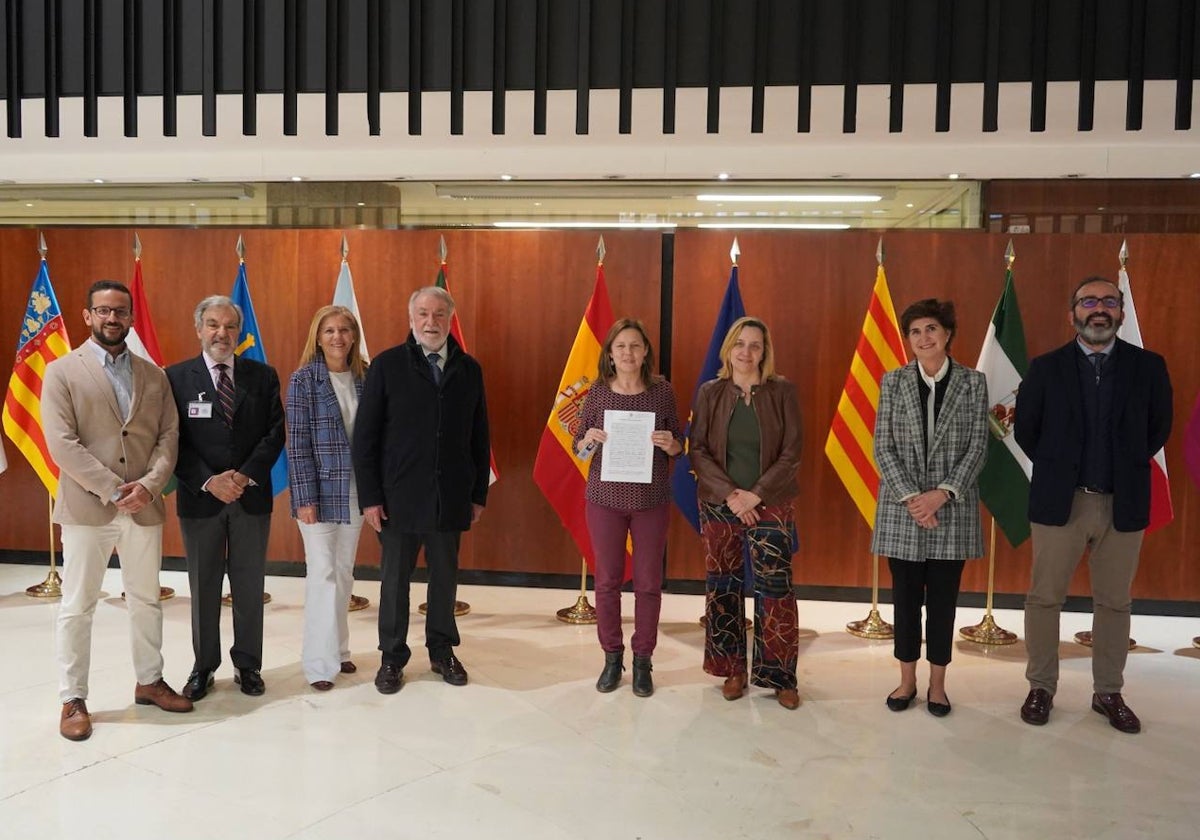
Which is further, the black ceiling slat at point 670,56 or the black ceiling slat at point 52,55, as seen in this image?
the black ceiling slat at point 52,55

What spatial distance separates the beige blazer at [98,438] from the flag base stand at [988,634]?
3838 mm

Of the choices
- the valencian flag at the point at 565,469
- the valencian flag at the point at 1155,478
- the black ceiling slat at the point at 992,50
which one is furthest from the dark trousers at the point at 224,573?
the valencian flag at the point at 1155,478

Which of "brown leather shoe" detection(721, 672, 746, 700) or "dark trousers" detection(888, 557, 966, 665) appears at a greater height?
"dark trousers" detection(888, 557, 966, 665)

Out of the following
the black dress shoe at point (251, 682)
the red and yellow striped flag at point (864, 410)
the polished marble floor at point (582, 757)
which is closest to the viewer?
the polished marble floor at point (582, 757)

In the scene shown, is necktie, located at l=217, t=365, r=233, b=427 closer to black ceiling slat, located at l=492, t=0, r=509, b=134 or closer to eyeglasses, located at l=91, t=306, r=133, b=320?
eyeglasses, located at l=91, t=306, r=133, b=320

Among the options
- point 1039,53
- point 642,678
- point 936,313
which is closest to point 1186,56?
point 1039,53

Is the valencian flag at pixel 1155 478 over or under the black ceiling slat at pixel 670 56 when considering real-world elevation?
under

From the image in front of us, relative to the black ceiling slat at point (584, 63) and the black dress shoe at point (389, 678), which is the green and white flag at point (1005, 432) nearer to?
the black dress shoe at point (389, 678)

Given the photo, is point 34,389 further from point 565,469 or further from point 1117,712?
point 1117,712

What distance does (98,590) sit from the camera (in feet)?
11.5

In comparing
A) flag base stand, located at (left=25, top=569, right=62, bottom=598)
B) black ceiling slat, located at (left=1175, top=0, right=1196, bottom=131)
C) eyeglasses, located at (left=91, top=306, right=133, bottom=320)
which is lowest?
flag base stand, located at (left=25, top=569, right=62, bottom=598)

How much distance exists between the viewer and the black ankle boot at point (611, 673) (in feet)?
13.1

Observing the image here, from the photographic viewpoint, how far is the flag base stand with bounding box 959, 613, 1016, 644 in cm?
483

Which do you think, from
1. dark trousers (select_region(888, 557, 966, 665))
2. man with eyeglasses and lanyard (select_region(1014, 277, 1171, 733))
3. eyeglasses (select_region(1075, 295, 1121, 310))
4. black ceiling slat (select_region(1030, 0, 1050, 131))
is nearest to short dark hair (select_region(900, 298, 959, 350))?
man with eyeglasses and lanyard (select_region(1014, 277, 1171, 733))
